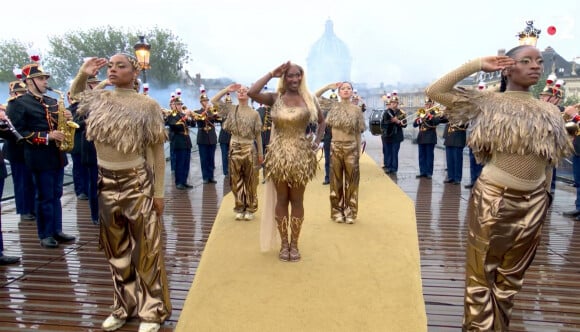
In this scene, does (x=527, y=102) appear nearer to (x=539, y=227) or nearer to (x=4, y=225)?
(x=539, y=227)

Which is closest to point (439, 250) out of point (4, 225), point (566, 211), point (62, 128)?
point (566, 211)

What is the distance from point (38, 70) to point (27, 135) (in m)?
0.81

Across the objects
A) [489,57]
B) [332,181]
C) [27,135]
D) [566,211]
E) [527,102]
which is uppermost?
[489,57]

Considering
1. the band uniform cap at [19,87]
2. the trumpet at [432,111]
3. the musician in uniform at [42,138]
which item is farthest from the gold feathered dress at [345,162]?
the trumpet at [432,111]

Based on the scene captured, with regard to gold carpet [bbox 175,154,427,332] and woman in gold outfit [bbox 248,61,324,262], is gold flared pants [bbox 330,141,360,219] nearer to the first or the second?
gold carpet [bbox 175,154,427,332]

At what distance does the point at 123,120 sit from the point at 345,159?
383 centimetres

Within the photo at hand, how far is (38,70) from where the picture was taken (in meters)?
4.95

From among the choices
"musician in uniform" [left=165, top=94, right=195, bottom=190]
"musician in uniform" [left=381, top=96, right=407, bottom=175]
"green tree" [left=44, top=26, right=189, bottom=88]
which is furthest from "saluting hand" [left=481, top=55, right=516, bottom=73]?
"green tree" [left=44, top=26, right=189, bottom=88]

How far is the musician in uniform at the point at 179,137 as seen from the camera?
955cm

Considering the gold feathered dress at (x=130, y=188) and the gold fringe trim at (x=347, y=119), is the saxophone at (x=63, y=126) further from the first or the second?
the gold fringe trim at (x=347, y=119)

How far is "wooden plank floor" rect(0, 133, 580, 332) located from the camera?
10.9 ft

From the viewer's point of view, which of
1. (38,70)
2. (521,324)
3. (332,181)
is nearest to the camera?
(521,324)

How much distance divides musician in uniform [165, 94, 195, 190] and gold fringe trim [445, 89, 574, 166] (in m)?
7.64

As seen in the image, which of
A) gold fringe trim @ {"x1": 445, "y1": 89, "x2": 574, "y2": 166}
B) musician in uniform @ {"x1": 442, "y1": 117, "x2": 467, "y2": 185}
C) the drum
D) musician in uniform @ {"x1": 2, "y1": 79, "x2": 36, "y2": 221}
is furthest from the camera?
the drum
